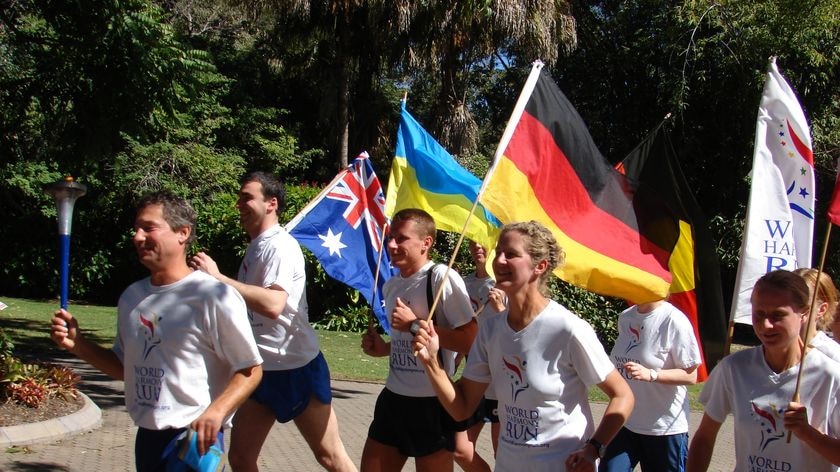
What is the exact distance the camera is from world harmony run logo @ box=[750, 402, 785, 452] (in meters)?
3.18

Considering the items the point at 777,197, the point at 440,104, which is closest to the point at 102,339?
the point at 440,104

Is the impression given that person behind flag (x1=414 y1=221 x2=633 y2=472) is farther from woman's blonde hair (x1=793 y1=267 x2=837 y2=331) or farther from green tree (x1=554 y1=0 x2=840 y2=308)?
green tree (x1=554 y1=0 x2=840 y2=308)

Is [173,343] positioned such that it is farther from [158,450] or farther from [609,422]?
[609,422]

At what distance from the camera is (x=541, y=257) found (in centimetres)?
353

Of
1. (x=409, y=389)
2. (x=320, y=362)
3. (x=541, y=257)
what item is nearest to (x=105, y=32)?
(x=320, y=362)

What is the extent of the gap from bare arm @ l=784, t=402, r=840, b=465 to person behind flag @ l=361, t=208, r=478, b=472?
179cm

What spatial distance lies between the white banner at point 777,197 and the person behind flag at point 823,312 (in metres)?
0.88

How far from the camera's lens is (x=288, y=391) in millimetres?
4785

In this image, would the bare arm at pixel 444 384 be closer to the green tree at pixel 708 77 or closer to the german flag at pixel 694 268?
the german flag at pixel 694 268

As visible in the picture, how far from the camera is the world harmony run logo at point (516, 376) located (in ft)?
11.3

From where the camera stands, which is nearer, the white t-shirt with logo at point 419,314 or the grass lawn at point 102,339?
the white t-shirt with logo at point 419,314

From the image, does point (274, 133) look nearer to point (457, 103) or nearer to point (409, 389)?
point (457, 103)

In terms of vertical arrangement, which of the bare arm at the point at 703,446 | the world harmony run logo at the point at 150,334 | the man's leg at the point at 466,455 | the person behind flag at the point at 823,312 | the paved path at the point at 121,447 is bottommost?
the paved path at the point at 121,447

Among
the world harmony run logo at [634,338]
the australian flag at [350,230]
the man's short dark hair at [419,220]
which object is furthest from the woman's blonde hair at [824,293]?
the australian flag at [350,230]
